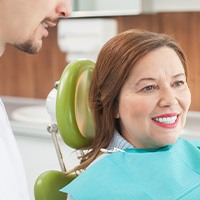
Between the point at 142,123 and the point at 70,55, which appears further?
the point at 70,55

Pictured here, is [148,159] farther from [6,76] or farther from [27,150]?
[6,76]

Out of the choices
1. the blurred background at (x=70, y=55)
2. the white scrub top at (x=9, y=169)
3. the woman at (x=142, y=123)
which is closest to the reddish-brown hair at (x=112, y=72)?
the woman at (x=142, y=123)

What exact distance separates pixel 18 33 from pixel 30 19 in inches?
2.4

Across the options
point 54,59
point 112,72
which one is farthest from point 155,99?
point 54,59

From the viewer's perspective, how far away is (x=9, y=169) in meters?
1.48

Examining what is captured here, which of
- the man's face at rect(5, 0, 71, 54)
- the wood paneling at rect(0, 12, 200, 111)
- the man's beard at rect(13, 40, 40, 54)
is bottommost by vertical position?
the wood paneling at rect(0, 12, 200, 111)

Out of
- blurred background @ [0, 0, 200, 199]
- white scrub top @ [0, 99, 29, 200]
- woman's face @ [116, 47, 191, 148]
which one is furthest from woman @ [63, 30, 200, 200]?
blurred background @ [0, 0, 200, 199]

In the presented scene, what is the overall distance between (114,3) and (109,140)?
50.2 inches

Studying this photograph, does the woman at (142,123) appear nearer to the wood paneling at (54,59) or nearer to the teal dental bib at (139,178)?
the teal dental bib at (139,178)

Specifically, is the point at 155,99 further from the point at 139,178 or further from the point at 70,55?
the point at 70,55

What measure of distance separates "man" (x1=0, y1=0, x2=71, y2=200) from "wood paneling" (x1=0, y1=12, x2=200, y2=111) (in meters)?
1.12

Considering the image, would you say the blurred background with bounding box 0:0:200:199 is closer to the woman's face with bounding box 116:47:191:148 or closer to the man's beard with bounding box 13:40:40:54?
the woman's face with bounding box 116:47:191:148

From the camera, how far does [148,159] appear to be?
1.63 metres

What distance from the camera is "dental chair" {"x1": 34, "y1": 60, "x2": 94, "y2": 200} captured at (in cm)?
175
